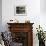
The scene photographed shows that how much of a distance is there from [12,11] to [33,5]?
88 cm

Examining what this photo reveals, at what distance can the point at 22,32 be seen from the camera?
5398 millimetres

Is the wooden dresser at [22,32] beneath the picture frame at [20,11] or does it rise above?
beneath

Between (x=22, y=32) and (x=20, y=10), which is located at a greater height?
(x=20, y=10)

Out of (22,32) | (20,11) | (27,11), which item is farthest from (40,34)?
(20,11)

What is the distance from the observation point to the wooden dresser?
5.32 metres

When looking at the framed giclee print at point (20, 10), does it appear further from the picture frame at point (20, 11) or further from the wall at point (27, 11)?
the wall at point (27, 11)

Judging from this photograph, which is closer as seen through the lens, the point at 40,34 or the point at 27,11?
the point at 40,34

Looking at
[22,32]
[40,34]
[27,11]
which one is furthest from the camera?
[27,11]

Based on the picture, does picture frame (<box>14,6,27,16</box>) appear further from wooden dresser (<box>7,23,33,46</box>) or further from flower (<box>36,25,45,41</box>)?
flower (<box>36,25,45,41</box>)

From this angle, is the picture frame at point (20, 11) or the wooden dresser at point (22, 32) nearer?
the wooden dresser at point (22, 32)

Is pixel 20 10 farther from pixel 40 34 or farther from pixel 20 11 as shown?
pixel 40 34

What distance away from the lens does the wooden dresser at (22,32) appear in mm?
5320

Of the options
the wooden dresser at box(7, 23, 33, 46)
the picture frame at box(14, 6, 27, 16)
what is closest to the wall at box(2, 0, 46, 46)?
the picture frame at box(14, 6, 27, 16)

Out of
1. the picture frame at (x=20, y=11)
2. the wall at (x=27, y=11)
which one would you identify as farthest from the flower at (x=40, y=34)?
the picture frame at (x=20, y=11)
